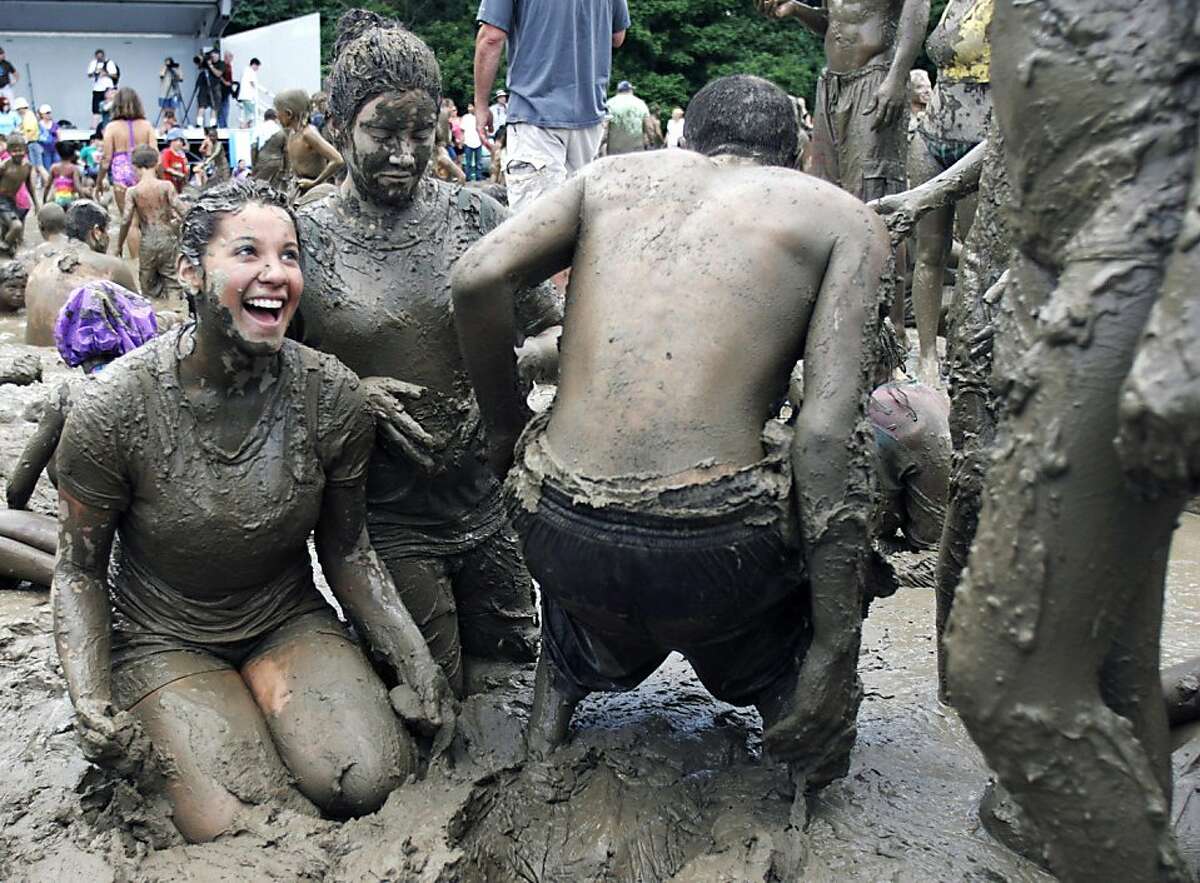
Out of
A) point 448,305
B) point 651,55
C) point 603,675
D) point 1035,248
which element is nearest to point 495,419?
point 448,305

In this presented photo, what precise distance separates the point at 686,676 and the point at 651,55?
23078 millimetres

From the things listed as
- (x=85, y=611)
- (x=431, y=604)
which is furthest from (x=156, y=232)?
(x=85, y=611)

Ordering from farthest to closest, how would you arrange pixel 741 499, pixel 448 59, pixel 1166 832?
pixel 448 59, pixel 741 499, pixel 1166 832

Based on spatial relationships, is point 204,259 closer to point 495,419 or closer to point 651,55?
point 495,419

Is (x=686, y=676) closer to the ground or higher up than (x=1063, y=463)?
closer to the ground

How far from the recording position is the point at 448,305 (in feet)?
10.9

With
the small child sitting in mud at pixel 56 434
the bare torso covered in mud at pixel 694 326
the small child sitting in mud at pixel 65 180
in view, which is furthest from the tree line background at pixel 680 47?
the bare torso covered in mud at pixel 694 326

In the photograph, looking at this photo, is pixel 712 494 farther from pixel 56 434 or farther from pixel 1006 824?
pixel 56 434

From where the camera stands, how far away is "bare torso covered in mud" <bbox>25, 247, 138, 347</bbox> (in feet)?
28.3

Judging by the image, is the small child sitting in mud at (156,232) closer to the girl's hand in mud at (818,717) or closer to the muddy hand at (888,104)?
the muddy hand at (888,104)

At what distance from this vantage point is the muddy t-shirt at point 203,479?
114 inches

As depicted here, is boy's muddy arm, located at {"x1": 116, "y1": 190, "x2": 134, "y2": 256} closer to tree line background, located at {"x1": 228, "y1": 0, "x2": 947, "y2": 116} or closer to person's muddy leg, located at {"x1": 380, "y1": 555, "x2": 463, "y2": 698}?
person's muddy leg, located at {"x1": 380, "y1": 555, "x2": 463, "y2": 698}

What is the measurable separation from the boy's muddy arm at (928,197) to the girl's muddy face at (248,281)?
154 cm

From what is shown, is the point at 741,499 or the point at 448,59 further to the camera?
the point at 448,59
